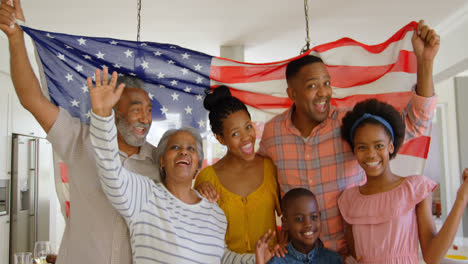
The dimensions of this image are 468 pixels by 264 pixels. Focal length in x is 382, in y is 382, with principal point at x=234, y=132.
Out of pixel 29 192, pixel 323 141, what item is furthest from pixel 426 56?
pixel 29 192

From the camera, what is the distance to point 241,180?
215cm

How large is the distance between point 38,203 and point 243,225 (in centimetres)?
473

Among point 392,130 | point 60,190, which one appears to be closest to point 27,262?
point 60,190

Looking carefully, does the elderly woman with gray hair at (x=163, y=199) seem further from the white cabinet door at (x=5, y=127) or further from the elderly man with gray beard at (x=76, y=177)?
the white cabinet door at (x=5, y=127)

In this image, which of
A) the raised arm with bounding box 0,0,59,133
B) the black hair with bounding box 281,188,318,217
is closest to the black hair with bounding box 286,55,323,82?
the black hair with bounding box 281,188,318,217

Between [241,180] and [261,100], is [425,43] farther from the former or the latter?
[241,180]

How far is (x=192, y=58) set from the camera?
92.4 inches

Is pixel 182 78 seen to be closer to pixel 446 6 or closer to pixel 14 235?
pixel 446 6

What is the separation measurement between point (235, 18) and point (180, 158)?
331cm

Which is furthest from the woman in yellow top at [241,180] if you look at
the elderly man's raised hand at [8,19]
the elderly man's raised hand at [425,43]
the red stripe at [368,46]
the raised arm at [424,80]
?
the elderly man's raised hand at [8,19]

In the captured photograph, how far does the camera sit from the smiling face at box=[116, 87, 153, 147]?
1945 mm

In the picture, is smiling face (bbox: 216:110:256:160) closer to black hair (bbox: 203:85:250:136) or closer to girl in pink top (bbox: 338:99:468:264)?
black hair (bbox: 203:85:250:136)

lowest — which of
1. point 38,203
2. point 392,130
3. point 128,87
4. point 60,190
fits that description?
point 38,203

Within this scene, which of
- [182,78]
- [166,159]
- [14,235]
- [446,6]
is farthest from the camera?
[14,235]
